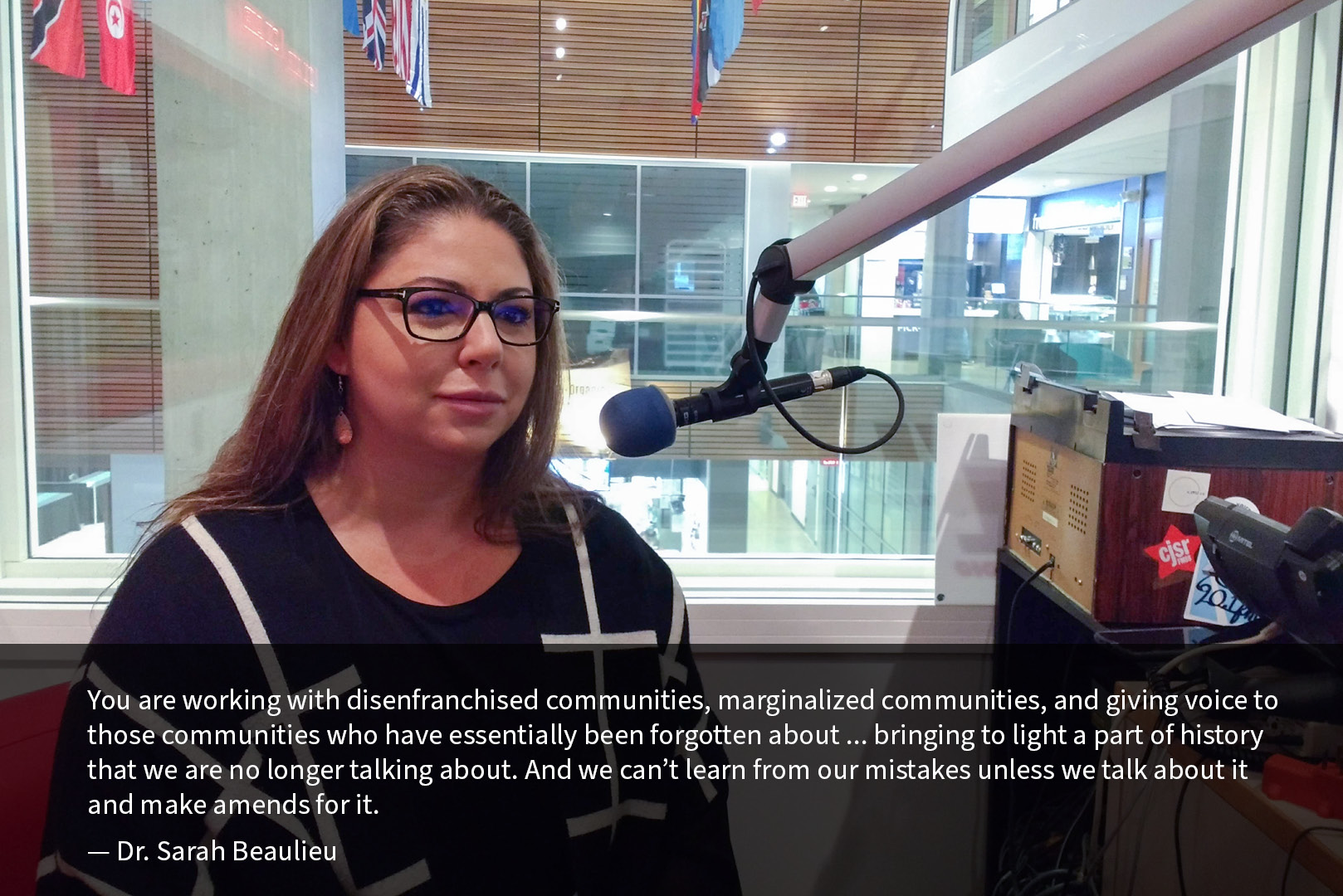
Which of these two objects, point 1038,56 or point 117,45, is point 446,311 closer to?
point 117,45

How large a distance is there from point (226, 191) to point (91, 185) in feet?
1.15

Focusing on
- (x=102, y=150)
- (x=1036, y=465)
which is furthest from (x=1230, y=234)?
(x=102, y=150)

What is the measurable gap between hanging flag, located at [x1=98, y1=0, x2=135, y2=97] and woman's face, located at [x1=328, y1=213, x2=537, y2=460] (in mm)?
1328

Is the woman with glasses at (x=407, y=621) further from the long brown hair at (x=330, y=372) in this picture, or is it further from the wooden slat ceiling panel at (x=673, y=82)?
the wooden slat ceiling panel at (x=673, y=82)

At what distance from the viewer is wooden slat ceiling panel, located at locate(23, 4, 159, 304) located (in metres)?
1.88

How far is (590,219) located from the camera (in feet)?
6.63

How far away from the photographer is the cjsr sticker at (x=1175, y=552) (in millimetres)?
1339

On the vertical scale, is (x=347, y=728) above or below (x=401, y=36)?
below

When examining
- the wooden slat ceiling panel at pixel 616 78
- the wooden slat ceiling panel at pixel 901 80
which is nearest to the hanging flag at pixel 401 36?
the wooden slat ceiling panel at pixel 616 78

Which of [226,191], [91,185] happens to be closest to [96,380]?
[91,185]

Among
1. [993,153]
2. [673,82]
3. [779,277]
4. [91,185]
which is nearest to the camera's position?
[993,153]

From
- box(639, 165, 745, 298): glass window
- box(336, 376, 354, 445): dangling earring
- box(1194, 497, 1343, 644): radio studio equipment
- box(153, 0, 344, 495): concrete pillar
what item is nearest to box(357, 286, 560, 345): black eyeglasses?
box(336, 376, 354, 445): dangling earring

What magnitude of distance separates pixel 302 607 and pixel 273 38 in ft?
4.54

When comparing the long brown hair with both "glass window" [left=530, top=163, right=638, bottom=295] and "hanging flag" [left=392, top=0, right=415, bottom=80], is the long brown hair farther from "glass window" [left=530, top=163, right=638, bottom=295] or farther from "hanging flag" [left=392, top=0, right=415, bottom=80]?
"hanging flag" [left=392, top=0, right=415, bottom=80]
